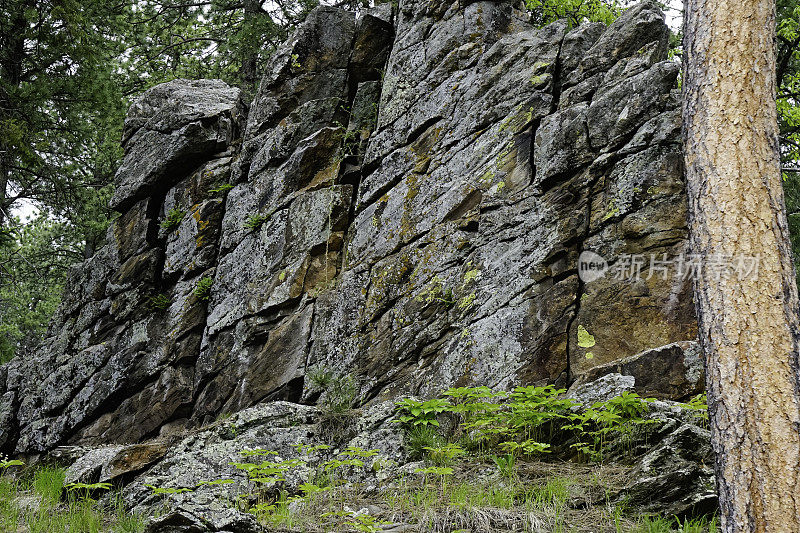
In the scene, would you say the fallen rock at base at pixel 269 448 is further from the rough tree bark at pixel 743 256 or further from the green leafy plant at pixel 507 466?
the rough tree bark at pixel 743 256

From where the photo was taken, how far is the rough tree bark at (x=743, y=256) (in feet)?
12.4

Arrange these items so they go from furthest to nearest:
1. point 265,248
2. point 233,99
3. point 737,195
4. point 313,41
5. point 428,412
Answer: point 233,99
point 313,41
point 265,248
point 428,412
point 737,195

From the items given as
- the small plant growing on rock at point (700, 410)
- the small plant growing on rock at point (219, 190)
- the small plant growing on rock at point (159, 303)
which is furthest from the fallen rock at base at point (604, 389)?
the small plant growing on rock at point (219, 190)

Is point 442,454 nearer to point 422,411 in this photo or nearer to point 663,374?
point 422,411

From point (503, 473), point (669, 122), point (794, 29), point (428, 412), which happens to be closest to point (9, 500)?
point (428, 412)

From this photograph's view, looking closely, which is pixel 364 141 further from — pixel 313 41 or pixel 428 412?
pixel 428 412

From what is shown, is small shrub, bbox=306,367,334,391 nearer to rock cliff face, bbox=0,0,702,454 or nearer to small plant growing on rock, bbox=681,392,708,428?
rock cliff face, bbox=0,0,702,454

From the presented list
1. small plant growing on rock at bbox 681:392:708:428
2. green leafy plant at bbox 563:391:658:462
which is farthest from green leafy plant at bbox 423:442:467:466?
small plant growing on rock at bbox 681:392:708:428

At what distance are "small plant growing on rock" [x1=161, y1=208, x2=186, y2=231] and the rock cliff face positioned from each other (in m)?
0.09

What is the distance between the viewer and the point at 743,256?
13.5ft

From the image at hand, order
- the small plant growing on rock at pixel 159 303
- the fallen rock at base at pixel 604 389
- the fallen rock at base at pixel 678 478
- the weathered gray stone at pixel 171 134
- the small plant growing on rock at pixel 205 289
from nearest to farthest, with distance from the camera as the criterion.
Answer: the fallen rock at base at pixel 678 478 < the fallen rock at base at pixel 604 389 < the small plant growing on rock at pixel 205 289 < the small plant growing on rock at pixel 159 303 < the weathered gray stone at pixel 171 134

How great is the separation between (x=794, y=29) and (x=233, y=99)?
38.5 ft

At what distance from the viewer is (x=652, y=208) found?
23.5 feet

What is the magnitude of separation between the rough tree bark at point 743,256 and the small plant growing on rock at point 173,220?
31.4ft
